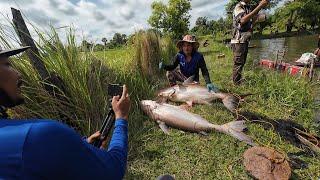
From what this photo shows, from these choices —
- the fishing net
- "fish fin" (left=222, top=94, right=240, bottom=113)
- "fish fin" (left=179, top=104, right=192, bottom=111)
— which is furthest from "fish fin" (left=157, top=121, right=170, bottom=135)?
the fishing net

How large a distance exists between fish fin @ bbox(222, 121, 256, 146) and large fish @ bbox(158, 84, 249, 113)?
0.82m

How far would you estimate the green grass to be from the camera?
4.52 metres

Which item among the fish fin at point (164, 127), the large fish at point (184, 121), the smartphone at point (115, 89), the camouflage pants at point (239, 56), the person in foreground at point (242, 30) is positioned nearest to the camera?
the smartphone at point (115, 89)

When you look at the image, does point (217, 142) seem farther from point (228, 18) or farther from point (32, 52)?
point (228, 18)

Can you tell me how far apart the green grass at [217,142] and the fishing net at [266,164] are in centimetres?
16

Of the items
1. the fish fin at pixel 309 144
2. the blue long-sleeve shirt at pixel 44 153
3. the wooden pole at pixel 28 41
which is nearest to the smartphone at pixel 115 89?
the blue long-sleeve shirt at pixel 44 153

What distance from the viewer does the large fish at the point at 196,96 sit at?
6041 mm

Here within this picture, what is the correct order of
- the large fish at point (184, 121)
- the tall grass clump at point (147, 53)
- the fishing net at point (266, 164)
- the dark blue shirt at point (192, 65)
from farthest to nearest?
the tall grass clump at point (147, 53) → the dark blue shirt at point (192, 65) → the large fish at point (184, 121) → the fishing net at point (266, 164)

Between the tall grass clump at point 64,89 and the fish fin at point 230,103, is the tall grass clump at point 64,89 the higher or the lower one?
the higher one

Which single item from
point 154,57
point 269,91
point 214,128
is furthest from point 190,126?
point 154,57

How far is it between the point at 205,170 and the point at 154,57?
253 inches

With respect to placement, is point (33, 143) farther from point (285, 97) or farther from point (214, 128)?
point (285, 97)

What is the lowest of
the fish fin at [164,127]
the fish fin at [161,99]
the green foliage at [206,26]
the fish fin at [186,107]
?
the green foliage at [206,26]

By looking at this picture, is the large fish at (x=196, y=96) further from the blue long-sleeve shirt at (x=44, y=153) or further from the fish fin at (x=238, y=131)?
the blue long-sleeve shirt at (x=44, y=153)
